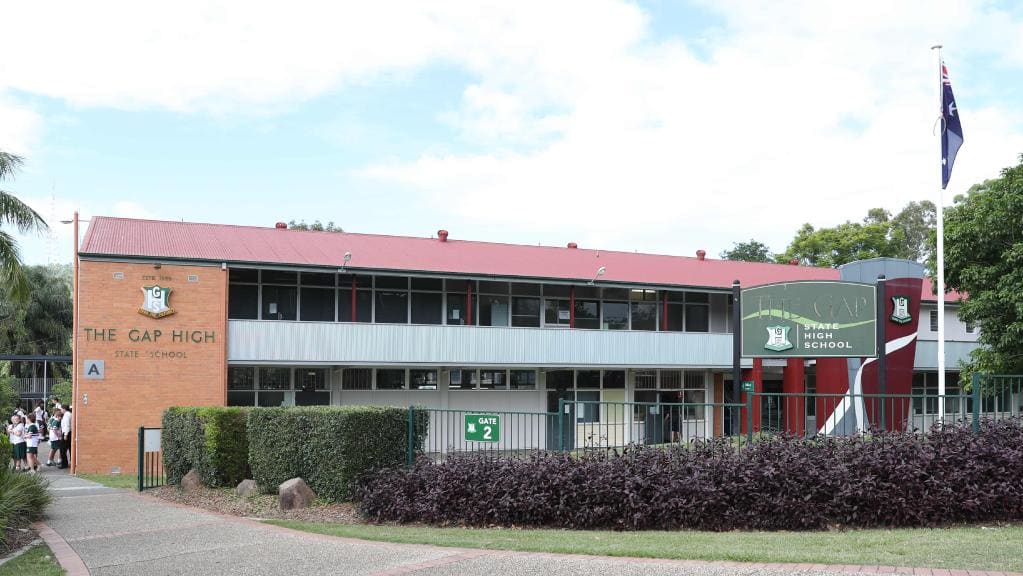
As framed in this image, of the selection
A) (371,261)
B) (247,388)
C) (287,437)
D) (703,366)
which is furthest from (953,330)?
(287,437)

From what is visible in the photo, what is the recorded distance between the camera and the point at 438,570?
9102mm

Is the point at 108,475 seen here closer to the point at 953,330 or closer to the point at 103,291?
the point at 103,291

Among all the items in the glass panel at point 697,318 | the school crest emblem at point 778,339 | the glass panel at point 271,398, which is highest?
the glass panel at point 697,318

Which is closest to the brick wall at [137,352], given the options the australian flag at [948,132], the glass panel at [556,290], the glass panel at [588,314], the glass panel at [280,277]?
the glass panel at [280,277]

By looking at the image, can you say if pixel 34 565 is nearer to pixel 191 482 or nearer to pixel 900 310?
pixel 191 482

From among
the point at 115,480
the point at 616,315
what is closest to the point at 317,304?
the point at 115,480

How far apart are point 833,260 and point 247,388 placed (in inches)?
1464

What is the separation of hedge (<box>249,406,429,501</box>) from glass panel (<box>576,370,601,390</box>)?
57.3 ft

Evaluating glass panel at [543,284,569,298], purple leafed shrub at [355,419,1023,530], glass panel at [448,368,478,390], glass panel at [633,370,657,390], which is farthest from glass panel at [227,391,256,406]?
purple leafed shrub at [355,419,1023,530]

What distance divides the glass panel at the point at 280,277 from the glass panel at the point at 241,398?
3.26 meters

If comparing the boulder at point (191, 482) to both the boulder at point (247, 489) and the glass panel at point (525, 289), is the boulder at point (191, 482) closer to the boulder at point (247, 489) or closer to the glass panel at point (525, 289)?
the boulder at point (247, 489)

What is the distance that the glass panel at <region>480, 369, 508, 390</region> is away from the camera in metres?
30.4

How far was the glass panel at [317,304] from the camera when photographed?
91.4 feet

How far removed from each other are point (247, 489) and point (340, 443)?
2.96 meters
